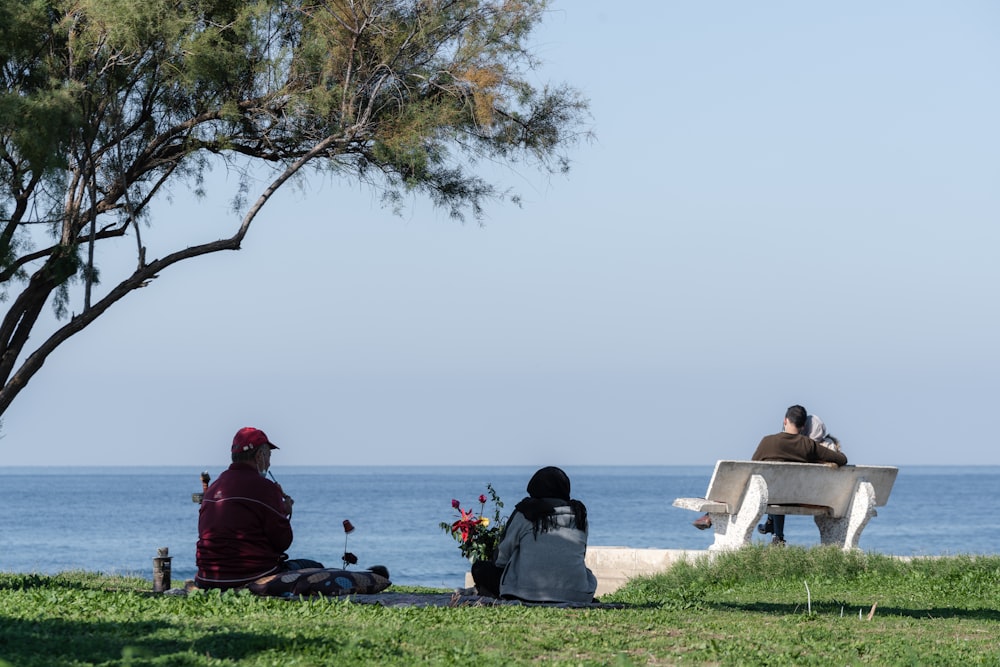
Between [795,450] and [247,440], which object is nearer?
[247,440]

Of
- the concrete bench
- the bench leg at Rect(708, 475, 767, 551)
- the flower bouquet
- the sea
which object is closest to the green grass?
the flower bouquet

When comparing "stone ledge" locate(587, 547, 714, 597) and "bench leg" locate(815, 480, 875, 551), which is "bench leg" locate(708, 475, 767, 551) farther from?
"bench leg" locate(815, 480, 875, 551)

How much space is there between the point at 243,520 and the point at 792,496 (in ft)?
20.3

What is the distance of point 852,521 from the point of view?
1340 cm

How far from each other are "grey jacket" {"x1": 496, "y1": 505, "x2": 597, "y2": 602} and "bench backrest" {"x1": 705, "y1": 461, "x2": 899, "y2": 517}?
350cm

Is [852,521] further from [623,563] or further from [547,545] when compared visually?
[547,545]

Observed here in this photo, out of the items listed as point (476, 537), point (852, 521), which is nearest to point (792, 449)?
point (852, 521)

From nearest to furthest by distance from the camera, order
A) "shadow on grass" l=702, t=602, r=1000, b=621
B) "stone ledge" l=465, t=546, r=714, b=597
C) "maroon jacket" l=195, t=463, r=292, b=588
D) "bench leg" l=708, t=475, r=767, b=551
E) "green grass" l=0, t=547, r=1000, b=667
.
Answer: "green grass" l=0, t=547, r=1000, b=667 < "maroon jacket" l=195, t=463, r=292, b=588 < "shadow on grass" l=702, t=602, r=1000, b=621 < "bench leg" l=708, t=475, r=767, b=551 < "stone ledge" l=465, t=546, r=714, b=597

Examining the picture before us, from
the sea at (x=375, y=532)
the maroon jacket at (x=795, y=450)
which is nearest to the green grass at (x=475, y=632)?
the maroon jacket at (x=795, y=450)

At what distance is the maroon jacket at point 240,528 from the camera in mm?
9125

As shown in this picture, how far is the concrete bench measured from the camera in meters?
12.7

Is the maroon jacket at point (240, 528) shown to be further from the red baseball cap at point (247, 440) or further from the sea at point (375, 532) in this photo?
the sea at point (375, 532)

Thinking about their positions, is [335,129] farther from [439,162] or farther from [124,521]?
[124,521]

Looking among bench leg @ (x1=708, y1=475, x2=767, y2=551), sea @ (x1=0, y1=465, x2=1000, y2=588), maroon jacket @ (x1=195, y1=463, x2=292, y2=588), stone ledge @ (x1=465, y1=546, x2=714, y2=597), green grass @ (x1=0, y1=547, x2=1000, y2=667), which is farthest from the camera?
sea @ (x1=0, y1=465, x2=1000, y2=588)
